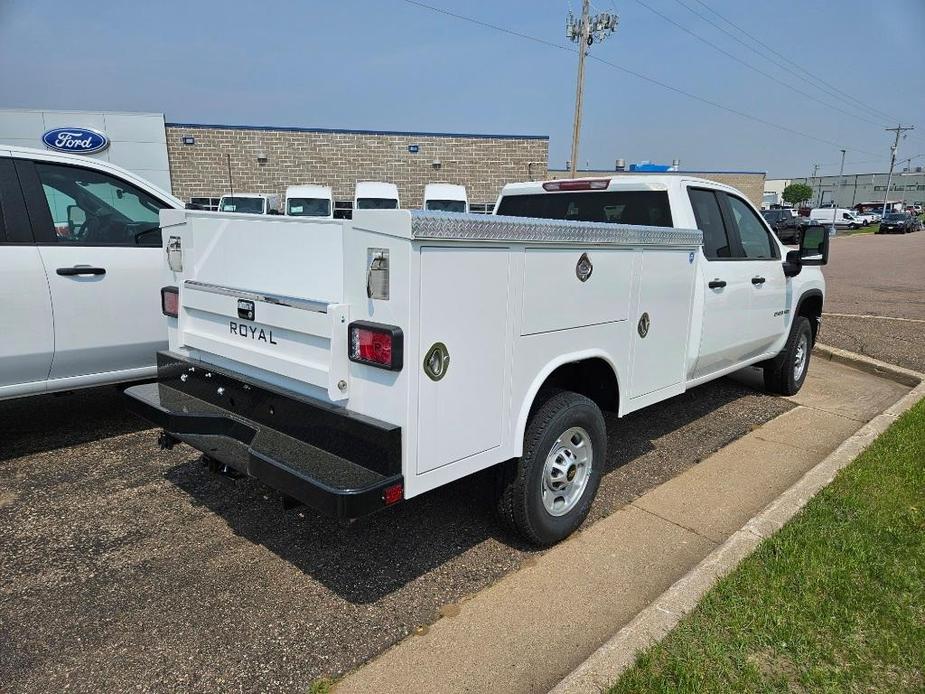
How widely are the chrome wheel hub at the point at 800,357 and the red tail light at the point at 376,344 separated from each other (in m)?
5.43

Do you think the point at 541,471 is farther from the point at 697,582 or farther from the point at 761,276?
the point at 761,276

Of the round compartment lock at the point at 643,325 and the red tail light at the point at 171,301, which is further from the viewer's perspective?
the round compartment lock at the point at 643,325

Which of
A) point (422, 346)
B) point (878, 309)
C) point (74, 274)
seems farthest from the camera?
point (878, 309)

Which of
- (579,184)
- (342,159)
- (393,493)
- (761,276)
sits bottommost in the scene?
(393,493)

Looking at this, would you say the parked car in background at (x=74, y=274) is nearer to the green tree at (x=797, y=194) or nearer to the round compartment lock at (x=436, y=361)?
the round compartment lock at (x=436, y=361)

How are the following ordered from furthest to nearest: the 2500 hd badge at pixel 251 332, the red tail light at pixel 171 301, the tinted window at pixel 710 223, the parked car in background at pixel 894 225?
the parked car in background at pixel 894 225 → the tinted window at pixel 710 223 → the red tail light at pixel 171 301 → the 2500 hd badge at pixel 251 332

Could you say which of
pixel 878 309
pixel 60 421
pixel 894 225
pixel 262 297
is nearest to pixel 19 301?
pixel 60 421

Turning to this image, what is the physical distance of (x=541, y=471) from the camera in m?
3.29

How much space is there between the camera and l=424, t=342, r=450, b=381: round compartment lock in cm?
260

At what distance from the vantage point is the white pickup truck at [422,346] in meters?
2.57

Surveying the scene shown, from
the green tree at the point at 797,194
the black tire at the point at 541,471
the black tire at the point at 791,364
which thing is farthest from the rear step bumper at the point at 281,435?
the green tree at the point at 797,194

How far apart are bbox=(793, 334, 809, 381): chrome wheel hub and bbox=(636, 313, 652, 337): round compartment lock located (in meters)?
3.48

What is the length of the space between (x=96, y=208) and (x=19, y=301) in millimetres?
917

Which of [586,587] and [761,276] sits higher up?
[761,276]
